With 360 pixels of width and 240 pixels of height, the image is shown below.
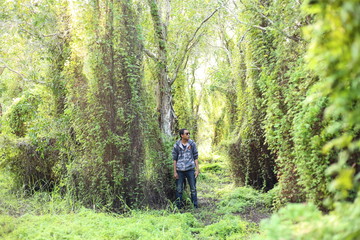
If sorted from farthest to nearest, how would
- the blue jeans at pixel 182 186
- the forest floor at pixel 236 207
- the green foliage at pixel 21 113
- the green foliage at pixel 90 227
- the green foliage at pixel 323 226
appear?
the green foliage at pixel 21 113 < the blue jeans at pixel 182 186 < the forest floor at pixel 236 207 < the green foliage at pixel 90 227 < the green foliage at pixel 323 226

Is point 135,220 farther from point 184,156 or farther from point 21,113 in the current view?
point 21,113

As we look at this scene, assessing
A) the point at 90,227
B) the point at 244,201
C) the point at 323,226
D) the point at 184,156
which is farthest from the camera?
the point at 184,156

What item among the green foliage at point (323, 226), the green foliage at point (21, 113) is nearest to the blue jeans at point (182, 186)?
the green foliage at point (21, 113)

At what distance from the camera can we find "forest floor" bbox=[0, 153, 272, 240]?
15.1 ft

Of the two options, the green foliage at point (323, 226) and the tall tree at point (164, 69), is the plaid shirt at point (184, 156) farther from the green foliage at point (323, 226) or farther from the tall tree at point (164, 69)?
the green foliage at point (323, 226)

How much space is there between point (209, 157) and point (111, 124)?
13486 mm

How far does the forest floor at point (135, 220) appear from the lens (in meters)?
4.61

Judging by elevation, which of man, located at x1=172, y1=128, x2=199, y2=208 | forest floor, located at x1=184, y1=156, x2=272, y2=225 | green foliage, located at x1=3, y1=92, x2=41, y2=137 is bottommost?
forest floor, located at x1=184, y1=156, x2=272, y2=225

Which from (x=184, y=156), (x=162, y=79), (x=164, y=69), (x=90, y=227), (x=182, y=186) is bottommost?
(x=90, y=227)

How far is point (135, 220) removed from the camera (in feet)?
18.7

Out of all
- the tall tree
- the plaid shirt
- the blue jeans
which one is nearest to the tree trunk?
the tall tree

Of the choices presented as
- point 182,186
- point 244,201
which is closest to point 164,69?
point 182,186

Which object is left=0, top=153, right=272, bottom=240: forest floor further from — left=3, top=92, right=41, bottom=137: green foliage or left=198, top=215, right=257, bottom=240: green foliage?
left=3, top=92, right=41, bottom=137: green foliage

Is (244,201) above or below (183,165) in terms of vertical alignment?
below
